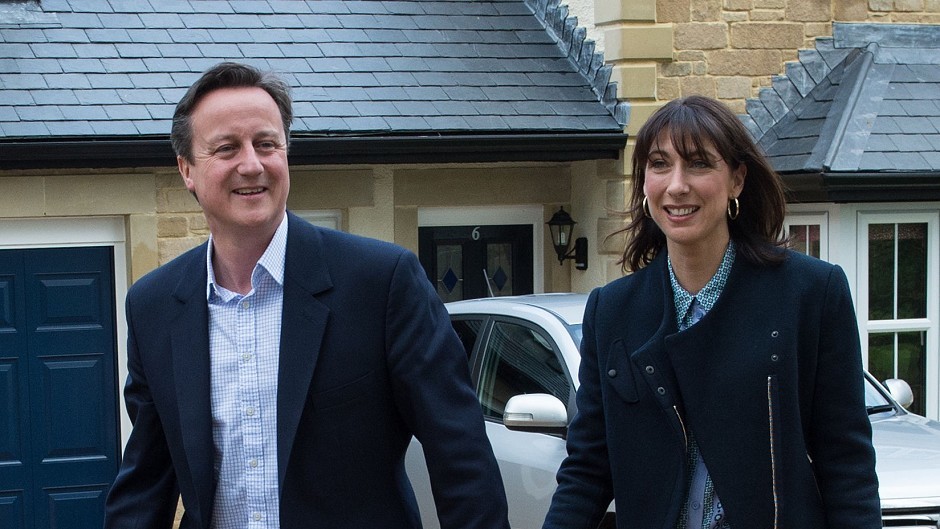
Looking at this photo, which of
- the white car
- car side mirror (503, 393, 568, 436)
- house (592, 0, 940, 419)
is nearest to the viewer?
the white car

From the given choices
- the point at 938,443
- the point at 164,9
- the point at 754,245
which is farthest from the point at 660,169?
the point at 164,9

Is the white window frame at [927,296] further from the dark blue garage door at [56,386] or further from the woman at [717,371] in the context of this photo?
the woman at [717,371]

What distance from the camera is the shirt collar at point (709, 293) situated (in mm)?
3018

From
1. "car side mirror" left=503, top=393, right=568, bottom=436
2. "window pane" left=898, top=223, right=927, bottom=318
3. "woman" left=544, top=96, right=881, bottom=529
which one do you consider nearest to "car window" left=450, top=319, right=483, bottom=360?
"car side mirror" left=503, top=393, right=568, bottom=436

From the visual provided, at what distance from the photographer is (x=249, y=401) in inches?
112

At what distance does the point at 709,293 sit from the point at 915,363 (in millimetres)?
7299

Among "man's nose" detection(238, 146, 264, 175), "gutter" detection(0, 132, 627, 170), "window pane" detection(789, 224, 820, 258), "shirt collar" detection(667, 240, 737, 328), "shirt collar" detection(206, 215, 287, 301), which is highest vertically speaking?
"gutter" detection(0, 132, 627, 170)

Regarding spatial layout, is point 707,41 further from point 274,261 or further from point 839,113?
point 274,261

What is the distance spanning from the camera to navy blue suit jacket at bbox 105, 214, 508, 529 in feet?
9.17

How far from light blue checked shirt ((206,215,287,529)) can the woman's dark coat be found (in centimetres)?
76

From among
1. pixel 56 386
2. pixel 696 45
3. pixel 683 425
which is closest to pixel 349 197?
pixel 56 386

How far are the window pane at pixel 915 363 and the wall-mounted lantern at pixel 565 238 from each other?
2396 millimetres

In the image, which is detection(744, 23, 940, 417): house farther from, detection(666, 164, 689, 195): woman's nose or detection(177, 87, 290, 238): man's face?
detection(177, 87, 290, 238): man's face

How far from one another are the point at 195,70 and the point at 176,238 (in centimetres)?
126
